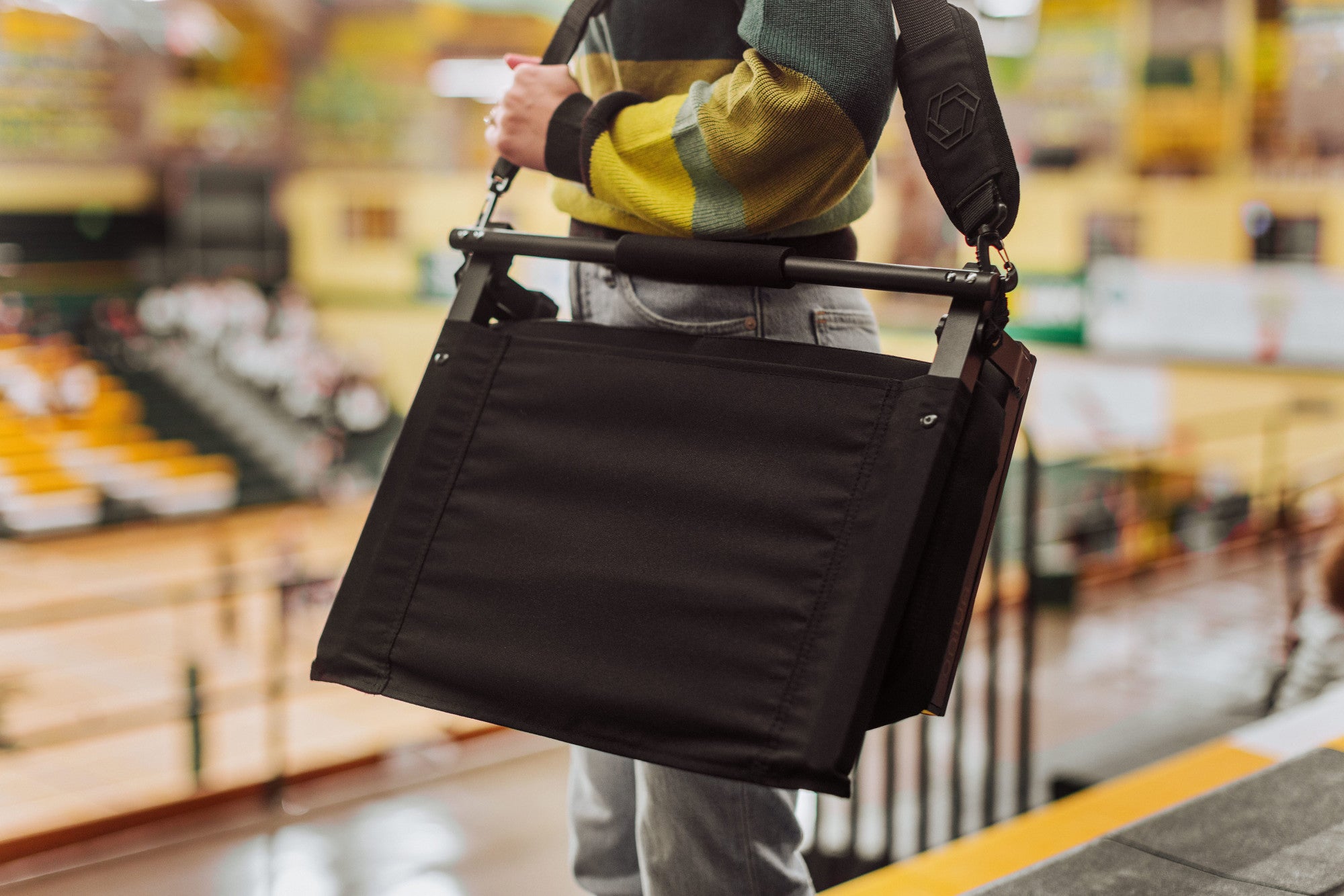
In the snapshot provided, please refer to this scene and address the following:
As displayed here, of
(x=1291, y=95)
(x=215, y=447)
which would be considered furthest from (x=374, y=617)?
(x=215, y=447)

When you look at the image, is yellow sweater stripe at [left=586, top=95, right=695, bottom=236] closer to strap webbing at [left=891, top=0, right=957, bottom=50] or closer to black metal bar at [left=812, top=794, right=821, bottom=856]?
strap webbing at [left=891, top=0, right=957, bottom=50]

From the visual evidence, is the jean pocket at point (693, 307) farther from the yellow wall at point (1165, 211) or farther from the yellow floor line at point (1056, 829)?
the yellow wall at point (1165, 211)

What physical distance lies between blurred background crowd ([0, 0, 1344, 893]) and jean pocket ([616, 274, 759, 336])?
→ 0.24 m

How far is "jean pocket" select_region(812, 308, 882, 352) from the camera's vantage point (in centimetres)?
107

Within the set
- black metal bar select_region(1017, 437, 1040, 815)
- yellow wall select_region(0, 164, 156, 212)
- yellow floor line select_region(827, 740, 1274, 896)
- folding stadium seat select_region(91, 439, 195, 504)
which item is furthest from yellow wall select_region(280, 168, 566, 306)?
yellow floor line select_region(827, 740, 1274, 896)

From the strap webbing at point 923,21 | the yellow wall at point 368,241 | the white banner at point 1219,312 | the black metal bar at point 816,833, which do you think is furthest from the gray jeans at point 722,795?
the yellow wall at point 368,241

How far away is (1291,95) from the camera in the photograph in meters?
9.88

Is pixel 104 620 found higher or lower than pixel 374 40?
lower

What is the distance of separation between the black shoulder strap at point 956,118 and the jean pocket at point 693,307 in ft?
0.62

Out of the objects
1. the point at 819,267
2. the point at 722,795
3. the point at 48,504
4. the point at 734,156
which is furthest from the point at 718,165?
the point at 48,504

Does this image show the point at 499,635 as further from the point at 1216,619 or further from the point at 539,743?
the point at 1216,619

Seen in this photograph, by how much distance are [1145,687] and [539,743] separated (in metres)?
2.79

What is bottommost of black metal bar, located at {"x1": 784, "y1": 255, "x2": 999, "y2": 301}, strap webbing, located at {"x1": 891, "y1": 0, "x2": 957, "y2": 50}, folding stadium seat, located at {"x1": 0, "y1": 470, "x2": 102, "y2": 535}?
folding stadium seat, located at {"x1": 0, "y1": 470, "x2": 102, "y2": 535}

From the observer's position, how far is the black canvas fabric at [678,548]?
35.6 inches
